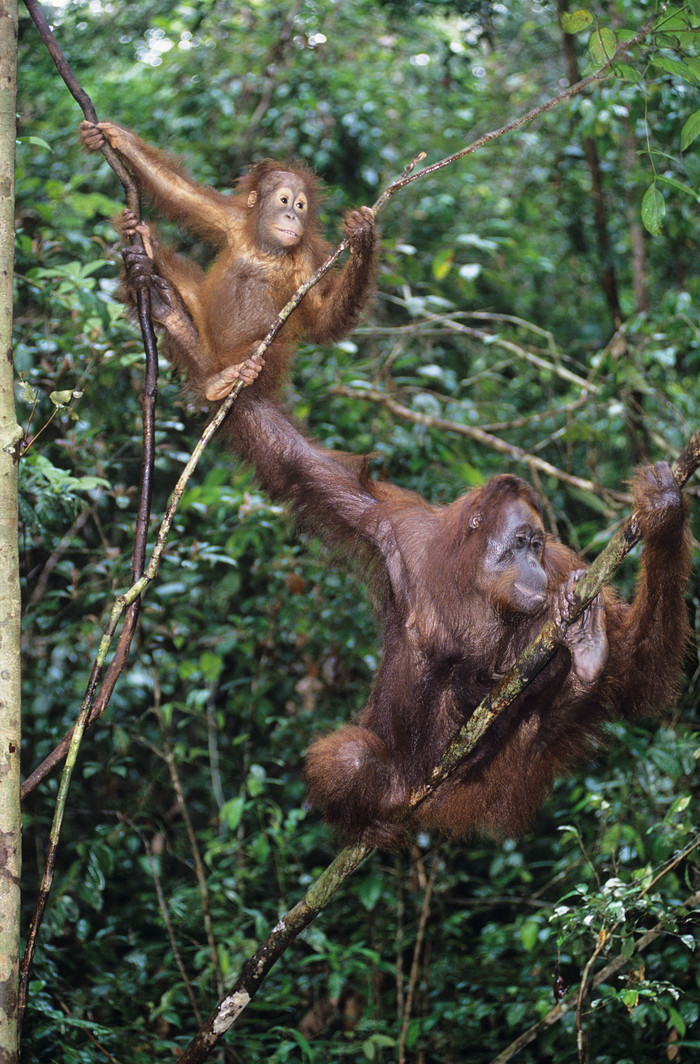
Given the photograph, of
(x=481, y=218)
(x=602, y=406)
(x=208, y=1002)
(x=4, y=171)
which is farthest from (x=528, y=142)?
(x=208, y=1002)

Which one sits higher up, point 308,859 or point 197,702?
point 197,702

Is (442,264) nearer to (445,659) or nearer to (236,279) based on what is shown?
(236,279)

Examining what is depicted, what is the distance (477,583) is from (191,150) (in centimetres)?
412

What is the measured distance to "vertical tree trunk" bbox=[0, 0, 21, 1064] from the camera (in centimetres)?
186

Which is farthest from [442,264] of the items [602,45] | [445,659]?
[445,659]

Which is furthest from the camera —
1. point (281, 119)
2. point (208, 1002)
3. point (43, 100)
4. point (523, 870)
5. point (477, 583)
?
point (43, 100)

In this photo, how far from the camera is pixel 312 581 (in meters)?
4.29

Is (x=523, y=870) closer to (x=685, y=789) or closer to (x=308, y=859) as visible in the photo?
(x=685, y=789)

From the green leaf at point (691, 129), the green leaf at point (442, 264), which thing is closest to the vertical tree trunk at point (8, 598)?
the green leaf at point (691, 129)

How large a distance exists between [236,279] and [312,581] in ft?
5.06

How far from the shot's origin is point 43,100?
5812mm

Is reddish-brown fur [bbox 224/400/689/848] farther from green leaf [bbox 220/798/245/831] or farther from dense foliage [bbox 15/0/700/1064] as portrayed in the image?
green leaf [bbox 220/798/245/831]

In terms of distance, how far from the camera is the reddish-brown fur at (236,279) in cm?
303

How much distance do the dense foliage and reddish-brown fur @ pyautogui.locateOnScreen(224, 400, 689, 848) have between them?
193 millimetres
